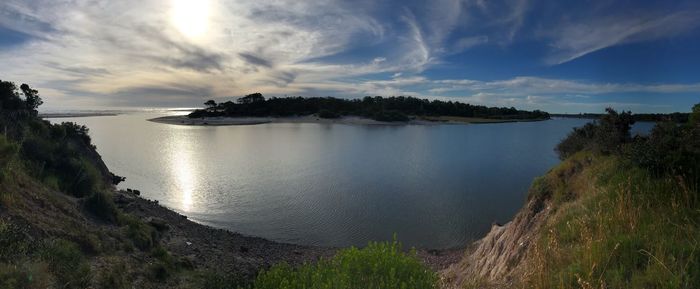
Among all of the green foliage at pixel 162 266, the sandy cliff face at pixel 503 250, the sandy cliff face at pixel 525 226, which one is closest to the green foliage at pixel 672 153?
the sandy cliff face at pixel 525 226

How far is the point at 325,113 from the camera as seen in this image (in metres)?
160

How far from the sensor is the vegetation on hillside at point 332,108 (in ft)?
539

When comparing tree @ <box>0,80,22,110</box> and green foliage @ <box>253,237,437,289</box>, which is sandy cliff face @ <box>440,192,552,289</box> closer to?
green foliage @ <box>253,237,437,289</box>

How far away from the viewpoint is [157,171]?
40.1 m

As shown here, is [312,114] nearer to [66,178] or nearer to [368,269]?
[66,178]

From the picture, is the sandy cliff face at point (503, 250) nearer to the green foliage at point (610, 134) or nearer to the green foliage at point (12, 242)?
the green foliage at point (610, 134)

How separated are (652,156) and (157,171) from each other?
138 ft

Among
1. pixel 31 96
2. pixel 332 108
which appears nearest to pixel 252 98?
pixel 332 108

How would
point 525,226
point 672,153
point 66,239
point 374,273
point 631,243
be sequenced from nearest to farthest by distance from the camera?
point 631,243
point 374,273
point 672,153
point 66,239
point 525,226

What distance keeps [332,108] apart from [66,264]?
168 m

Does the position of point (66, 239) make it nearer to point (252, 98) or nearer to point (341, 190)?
point (341, 190)

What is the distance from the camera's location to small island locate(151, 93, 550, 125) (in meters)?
155

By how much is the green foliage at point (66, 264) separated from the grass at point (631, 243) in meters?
8.54

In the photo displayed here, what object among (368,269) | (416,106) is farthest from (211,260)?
(416,106)
